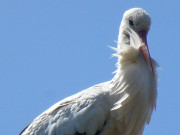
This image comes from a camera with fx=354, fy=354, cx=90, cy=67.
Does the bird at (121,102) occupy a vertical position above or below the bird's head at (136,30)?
below

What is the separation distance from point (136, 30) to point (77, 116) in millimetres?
1380

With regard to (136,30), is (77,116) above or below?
below

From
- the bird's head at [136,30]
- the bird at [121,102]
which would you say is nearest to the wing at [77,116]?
the bird at [121,102]

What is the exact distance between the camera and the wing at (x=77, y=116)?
446 centimetres

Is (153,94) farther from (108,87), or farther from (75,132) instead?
(75,132)

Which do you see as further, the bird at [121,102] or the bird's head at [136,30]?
the bird's head at [136,30]

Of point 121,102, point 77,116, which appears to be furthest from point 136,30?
point 77,116

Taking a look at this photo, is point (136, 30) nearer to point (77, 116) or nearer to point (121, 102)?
point (121, 102)

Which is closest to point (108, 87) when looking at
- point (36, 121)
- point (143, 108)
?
point (143, 108)

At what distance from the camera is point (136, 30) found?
4.72m

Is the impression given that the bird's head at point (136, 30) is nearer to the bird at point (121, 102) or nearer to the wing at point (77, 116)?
the bird at point (121, 102)

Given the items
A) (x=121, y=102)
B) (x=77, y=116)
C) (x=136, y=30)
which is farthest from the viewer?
(x=136, y=30)

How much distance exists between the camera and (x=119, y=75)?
181 inches

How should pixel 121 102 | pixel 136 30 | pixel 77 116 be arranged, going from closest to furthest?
pixel 121 102 → pixel 77 116 → pixel 136 30
